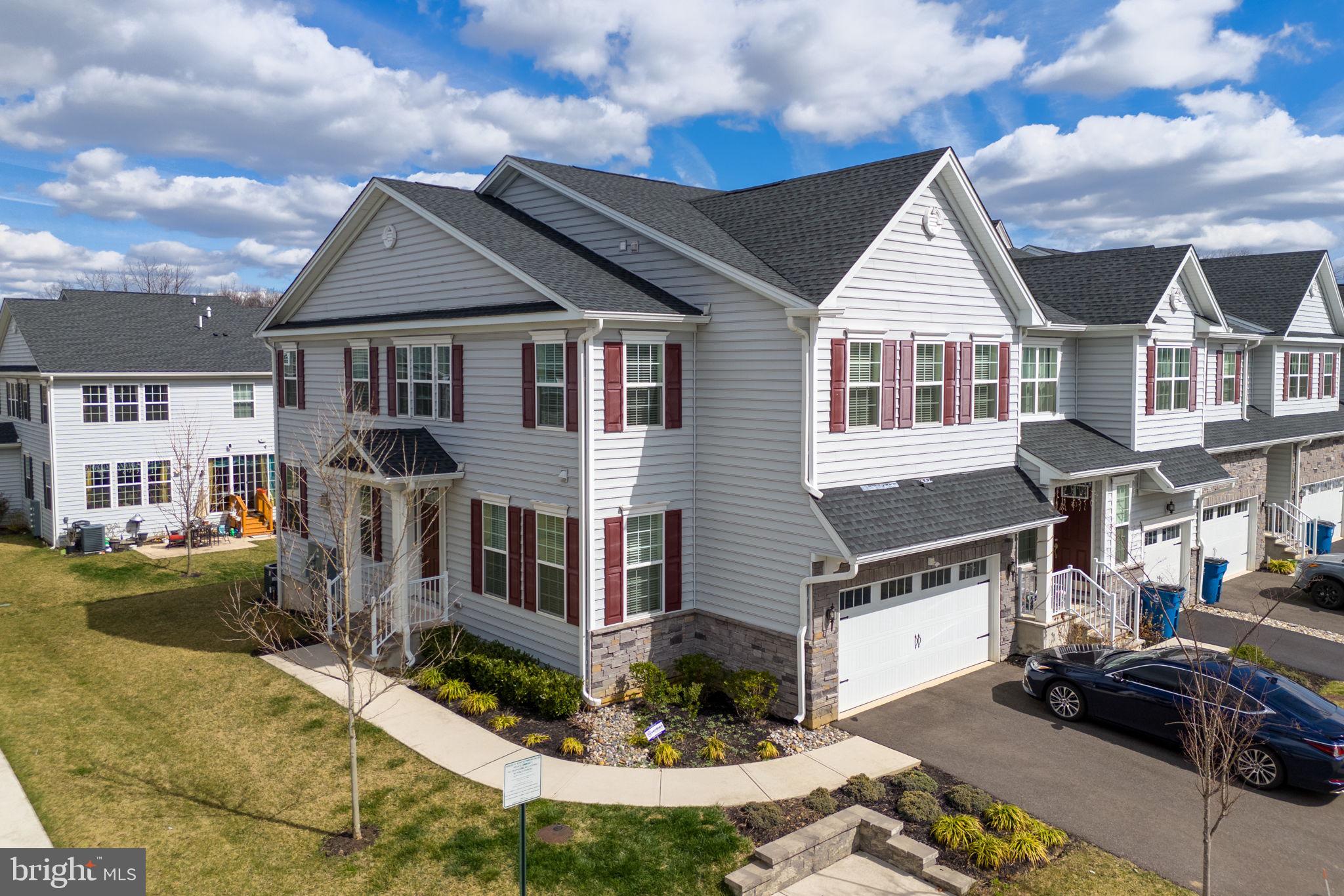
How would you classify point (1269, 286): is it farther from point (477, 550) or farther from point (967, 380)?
point (477, 550)

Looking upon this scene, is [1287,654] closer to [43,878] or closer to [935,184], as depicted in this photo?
[935,184]

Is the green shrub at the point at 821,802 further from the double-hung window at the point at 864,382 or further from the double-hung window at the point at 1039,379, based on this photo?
the double-hung window at the point at 1039,379

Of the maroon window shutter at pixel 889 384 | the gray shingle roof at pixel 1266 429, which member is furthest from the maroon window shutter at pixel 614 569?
the gray shingle roof at pixel 1266 429

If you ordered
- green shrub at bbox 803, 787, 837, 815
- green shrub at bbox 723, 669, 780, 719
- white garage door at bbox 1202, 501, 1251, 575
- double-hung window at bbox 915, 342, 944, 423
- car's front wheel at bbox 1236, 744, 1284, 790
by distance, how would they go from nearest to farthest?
green shrub at bbox 803, 787, 837, 815 → car's front wheel at bbox 1236, 744, 1284, 790 → green shrub at bbox 723, 669, 780, 719 → double-hung window at bbox 915, 342, 944, 423 → white garage door at bbox 1202, 501, 1251, 575

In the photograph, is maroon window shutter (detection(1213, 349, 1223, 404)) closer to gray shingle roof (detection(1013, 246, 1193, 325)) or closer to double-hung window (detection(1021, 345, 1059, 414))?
gray shingle roof (detection(1013, 246, 1193, 325))

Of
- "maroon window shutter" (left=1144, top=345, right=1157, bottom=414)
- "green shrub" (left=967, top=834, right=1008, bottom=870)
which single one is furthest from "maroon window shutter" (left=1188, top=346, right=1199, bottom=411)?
"green shrub" (left=967, top=834, right=1008, bottom=870)

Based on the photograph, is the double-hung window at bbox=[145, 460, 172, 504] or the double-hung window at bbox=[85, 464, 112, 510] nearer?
the double-hung window at bbox=[85, 464, 112, 510]

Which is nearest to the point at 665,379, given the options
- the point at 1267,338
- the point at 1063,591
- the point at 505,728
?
the point at 505,728
